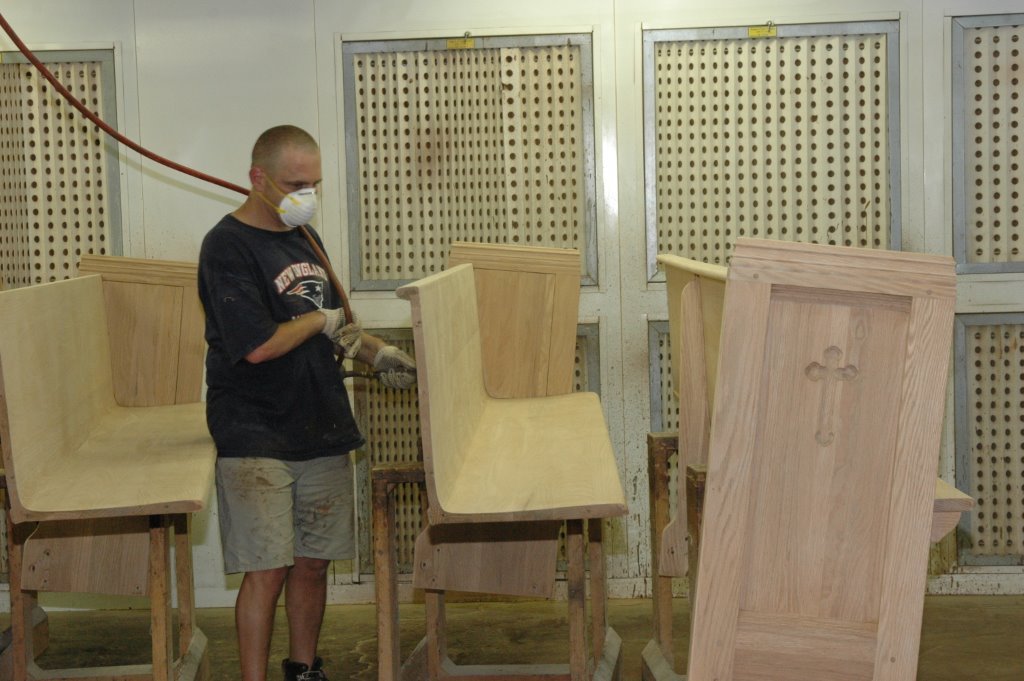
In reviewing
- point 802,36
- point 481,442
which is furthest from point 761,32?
point 481,442

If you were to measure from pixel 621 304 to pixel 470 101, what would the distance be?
99 centimetres

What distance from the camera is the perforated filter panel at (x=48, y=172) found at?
451 cm

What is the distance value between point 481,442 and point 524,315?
915mm

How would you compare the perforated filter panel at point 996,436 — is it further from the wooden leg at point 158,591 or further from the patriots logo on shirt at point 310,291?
the wooden leg at point 158,591

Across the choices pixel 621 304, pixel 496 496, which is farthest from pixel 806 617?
pixel 621 304

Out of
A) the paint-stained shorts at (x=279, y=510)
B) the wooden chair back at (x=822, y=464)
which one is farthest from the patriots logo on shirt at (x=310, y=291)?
the wooden chair back at (x=822, y=464)

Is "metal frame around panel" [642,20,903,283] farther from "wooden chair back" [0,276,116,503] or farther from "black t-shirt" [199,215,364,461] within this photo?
"wooden chair back" [0,276,116,503]

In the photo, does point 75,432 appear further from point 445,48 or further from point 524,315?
point 445,48

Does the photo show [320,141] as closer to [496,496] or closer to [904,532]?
[496,496]

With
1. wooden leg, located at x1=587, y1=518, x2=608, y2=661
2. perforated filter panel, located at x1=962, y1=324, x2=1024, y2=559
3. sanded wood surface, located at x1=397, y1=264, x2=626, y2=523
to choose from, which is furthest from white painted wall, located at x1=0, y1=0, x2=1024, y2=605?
wooden leg, located at x1=587, y1=518, x2=608, y2=661

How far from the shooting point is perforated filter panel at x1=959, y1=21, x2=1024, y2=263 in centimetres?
440

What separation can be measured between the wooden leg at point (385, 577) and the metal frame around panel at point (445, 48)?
5.54ft

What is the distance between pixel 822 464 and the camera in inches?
83.5

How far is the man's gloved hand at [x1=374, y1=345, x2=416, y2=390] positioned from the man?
0.13 meters
